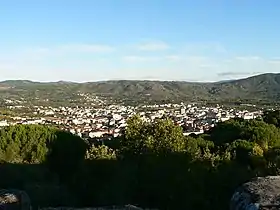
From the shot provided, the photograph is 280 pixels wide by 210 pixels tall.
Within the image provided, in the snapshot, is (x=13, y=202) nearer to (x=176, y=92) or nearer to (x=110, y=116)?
(x=110, y=116)

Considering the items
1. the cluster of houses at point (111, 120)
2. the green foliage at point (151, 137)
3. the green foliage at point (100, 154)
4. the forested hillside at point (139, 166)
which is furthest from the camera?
the cluster of houses at point (111, 120)

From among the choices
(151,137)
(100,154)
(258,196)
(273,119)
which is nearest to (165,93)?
(273,119)

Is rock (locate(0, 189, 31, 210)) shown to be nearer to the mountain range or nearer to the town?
the town

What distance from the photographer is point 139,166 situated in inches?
811

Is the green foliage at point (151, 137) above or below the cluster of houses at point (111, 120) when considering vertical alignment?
above

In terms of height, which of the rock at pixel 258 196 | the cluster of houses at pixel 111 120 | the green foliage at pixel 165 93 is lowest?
the cluster of houses at pixel 111 120

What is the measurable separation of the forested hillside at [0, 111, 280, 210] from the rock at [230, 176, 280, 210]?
301 inches

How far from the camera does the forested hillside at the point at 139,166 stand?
16.7 m

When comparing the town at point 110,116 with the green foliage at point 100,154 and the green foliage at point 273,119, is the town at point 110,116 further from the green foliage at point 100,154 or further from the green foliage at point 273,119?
the green foliage at point 100,154

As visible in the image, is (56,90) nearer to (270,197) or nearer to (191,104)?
(191,104)

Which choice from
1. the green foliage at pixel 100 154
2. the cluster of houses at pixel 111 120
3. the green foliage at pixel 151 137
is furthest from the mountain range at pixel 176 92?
the green foliage at pixel 100 154

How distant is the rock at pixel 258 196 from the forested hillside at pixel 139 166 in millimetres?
7644

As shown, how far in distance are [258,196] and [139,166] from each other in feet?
45.1

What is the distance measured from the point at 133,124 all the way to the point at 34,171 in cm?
634
